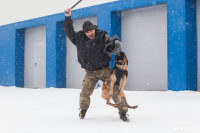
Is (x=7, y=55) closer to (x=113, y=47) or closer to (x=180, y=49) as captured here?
(x=180, y=49)

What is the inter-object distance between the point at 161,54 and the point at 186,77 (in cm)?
178

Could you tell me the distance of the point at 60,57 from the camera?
15234 millimetres

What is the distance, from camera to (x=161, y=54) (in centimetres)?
1166

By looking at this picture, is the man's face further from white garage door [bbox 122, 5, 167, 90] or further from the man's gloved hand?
white garage door [bbox 122, 5, 167, 90]

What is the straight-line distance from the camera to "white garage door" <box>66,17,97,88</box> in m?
14.5

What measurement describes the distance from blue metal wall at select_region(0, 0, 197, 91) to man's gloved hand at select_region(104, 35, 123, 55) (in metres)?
6.97

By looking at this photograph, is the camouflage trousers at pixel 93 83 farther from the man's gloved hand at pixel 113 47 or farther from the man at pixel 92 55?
the man's gloved hand at pixel 113 47

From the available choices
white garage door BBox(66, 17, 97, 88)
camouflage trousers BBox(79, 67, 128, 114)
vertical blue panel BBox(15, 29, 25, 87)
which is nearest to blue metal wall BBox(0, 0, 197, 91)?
vertical blue panel BBox(15, 29, 25, 87)

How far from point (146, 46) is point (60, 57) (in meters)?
5.28

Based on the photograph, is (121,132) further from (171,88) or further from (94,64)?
(171,88)

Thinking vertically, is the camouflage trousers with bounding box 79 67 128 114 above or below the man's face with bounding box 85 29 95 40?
below

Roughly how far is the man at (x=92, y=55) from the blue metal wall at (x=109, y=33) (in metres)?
6.67

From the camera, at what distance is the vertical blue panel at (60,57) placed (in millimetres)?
15062

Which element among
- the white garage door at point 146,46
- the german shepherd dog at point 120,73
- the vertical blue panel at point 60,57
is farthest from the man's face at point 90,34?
the vertical blue panel at point 60,57
